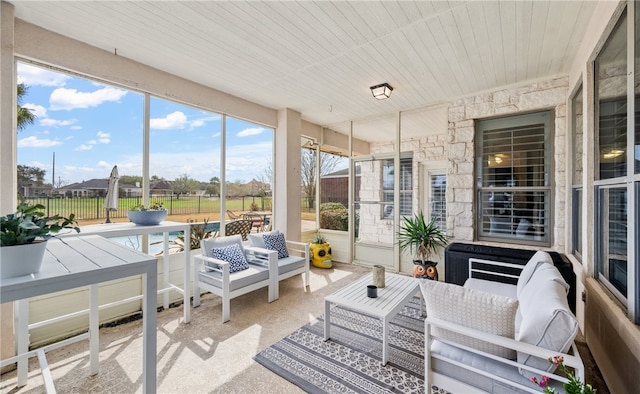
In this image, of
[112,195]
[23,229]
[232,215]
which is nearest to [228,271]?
[232,215]

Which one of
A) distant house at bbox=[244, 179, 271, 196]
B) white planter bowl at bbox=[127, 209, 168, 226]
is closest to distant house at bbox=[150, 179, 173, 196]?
white planter bowl at bbox=[127, 209, 168, 226]

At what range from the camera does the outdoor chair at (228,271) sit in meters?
2.93

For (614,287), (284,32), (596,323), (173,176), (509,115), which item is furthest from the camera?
(509,115)

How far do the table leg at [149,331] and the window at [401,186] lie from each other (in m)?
4.08

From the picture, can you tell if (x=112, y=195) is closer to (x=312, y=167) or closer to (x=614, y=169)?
(x=312, y=167)

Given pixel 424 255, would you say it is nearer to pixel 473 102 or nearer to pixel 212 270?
pixel 473 102

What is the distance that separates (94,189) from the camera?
2.89m

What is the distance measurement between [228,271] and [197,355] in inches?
32.8

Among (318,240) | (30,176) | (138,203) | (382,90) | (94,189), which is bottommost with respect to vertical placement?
(318,240)

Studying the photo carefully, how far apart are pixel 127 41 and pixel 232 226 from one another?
8.39 feet

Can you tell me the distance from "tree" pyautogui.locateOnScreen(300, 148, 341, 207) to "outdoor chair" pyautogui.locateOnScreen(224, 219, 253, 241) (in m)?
1.53

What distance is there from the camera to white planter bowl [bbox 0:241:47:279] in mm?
948


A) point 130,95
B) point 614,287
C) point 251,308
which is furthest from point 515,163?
point 130,95

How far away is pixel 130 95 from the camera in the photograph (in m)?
3.06
